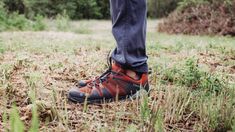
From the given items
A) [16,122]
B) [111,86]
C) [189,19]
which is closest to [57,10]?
[189,19]

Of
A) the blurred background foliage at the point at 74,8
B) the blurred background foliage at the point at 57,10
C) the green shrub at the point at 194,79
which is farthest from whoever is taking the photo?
the blurred background foliage at the point at 74,8

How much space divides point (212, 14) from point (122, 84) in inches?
447

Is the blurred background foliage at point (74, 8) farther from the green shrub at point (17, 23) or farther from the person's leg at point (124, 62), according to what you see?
the person's leg at point (124, 62)

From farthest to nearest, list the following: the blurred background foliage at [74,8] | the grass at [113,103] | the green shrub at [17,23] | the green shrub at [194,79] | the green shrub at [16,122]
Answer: the blurred background foliage at [74,8] < the green shrub at [17,23] < the green shrub at [194,79] < the grass at [113,103] < the green shrub at [16,122]

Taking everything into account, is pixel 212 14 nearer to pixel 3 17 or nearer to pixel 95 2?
pixel 3 17

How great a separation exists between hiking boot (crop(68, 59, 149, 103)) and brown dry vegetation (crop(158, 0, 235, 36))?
32.5 feet

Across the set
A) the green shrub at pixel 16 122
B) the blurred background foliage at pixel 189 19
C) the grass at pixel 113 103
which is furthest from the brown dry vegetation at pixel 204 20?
the green shrub at pixel 16 122

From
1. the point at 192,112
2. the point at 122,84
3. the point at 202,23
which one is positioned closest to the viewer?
the point at 192,112

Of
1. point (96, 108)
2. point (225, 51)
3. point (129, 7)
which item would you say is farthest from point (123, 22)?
point (225, 51)

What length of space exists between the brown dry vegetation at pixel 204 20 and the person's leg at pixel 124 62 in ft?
32.5

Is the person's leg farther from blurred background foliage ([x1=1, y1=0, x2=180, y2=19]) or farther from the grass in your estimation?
blurred background foliage ([x1=1, y1=0, x2=180, y2=19])

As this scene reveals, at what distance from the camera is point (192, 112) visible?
220 cm

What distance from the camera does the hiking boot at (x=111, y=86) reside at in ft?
8.30

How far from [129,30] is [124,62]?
186mm
